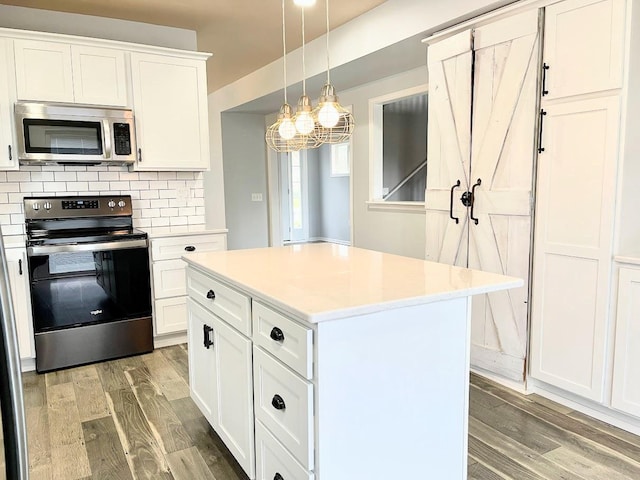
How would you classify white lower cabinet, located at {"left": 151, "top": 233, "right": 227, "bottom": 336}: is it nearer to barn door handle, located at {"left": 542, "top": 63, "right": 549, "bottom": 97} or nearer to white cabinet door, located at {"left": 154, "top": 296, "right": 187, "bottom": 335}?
white cabinet door, located at {"left": 154, "top": 296, "right": 187, "bottom": 335}

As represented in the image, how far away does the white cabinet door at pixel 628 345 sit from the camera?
2.25 metres

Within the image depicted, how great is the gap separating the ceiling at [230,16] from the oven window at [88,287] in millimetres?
1796

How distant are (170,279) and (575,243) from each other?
2778 mm

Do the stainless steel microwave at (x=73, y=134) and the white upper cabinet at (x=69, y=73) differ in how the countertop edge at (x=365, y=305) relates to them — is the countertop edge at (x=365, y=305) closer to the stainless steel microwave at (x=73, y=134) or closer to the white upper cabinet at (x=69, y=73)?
the stainless steel microwave at (x=73, y=134)

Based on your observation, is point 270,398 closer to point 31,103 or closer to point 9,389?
point 9,389

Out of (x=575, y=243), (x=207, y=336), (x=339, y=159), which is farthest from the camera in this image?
(x=339, y=159)

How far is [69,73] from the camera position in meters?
3.34

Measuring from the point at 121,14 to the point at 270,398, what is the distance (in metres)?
3.31

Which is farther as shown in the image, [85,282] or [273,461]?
[85,282]

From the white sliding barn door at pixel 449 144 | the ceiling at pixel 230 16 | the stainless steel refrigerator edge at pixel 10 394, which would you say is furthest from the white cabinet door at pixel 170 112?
→ the stainless steel refrigerator edge at pixel 10 394

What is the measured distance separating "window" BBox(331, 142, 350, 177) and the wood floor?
20.1ft

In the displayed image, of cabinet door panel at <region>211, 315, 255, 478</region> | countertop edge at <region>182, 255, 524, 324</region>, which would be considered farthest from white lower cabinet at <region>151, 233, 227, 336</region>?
countertop edge at <region>182, 255, 524, 324</region>

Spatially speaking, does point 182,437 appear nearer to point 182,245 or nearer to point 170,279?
point 170,279

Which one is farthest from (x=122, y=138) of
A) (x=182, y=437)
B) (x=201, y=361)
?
(x=182, y=437)
